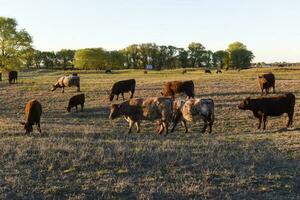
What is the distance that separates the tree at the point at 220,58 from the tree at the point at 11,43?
8997cm


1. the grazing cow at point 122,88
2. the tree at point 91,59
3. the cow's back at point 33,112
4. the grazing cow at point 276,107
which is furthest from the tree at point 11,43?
the tree at point 91,59

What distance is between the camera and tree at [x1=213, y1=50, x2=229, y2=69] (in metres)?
150

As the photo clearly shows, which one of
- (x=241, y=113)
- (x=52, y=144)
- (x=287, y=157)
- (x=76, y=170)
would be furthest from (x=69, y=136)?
(x=241, y=113)

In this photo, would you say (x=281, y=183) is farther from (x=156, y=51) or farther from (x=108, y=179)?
(x=156, y=51)

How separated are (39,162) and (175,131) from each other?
9282 millimetres

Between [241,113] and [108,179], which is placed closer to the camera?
[108,179]

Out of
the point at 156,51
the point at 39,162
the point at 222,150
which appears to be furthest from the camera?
the point at 156,51

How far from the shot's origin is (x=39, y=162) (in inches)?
502


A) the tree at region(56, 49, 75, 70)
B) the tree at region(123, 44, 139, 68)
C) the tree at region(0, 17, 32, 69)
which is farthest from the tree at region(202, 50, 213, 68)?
the tree at region(0, 17, 32, 69)

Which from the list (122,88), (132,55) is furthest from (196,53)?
(122,88)

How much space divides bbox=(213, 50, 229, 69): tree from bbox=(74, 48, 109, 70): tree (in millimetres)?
39157

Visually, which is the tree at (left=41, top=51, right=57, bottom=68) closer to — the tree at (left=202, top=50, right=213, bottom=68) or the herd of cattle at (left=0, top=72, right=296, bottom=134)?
the tree at (left=202, top=50, right=213, bottom=68)

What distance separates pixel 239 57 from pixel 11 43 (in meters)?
90.9

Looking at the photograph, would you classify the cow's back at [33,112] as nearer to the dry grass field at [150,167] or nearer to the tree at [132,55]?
the dry grass field at [150,167]
